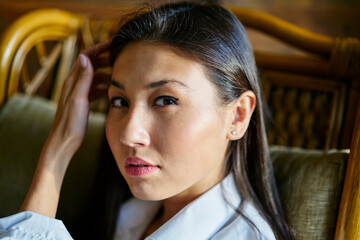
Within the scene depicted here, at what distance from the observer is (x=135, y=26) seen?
36.1 inches

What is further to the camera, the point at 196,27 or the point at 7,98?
the point at 7,98

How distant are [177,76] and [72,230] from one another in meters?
0.63

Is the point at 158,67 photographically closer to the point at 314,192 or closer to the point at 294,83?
the point at 314,192

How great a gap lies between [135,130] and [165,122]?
63 mm

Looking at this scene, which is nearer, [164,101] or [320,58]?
[164,101]

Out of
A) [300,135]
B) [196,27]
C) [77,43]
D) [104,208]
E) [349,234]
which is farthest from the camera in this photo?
[77,43]

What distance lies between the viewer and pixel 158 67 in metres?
0.83

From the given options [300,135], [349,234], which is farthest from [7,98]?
[349,234]

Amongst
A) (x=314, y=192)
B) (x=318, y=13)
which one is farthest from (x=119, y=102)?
(x=318, y=13)

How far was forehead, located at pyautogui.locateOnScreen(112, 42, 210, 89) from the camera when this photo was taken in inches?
32.6

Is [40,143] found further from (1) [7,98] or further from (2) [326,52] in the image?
(2) [326,52]

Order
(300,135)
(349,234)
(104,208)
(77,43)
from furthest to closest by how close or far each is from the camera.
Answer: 1. (77,43)
2. (300,135)
3. (104,208)
4. (349,234)

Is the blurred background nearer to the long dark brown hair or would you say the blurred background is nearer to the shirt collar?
the long dark brown hair

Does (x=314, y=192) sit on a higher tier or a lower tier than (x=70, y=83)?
lower
